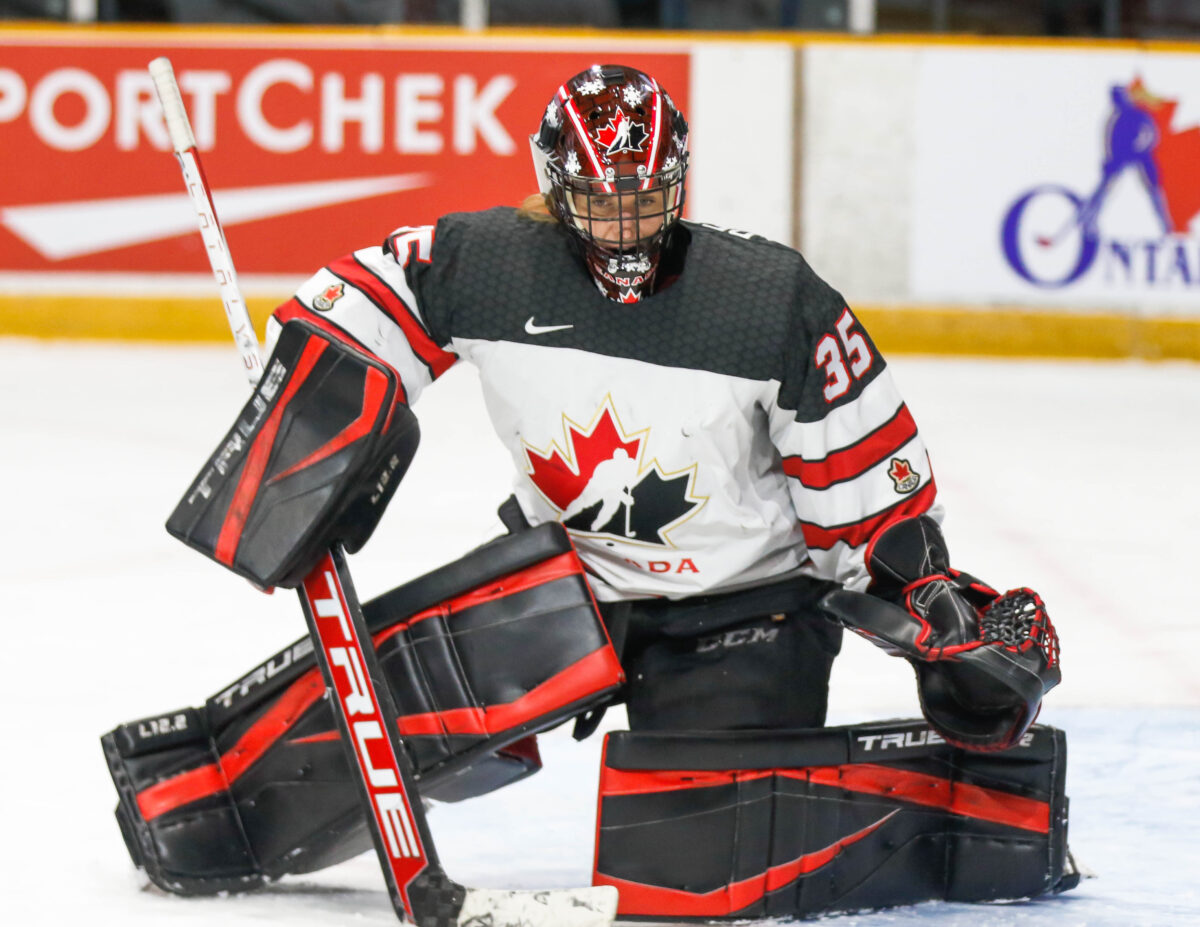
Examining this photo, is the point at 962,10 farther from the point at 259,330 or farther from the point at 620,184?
the point at 620,184

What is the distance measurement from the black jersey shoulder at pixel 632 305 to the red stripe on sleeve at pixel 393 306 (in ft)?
0.06

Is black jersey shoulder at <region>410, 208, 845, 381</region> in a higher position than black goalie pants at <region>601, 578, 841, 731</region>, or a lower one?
higher

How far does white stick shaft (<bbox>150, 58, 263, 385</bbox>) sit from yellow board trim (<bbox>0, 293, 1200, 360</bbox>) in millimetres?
4074

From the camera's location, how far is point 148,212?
6.36 metres

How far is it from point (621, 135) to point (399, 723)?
2.40ft

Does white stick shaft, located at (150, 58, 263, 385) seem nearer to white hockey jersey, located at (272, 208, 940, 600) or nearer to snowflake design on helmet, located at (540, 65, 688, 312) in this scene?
white hockey jersey, located at (272, 208, 940, 600)

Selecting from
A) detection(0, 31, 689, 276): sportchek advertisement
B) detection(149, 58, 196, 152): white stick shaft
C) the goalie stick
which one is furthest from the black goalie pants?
detection(0, 31, 689, 276): sportchek advertisement

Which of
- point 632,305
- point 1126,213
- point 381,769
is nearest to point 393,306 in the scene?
point 632,305

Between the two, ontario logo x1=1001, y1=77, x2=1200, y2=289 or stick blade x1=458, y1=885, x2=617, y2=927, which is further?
ontario logo x1=1001, y1=77, x2=1200, y2=289

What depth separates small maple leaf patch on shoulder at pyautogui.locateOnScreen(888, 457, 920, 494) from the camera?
7.06 ft

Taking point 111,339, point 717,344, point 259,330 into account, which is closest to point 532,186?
point 259,330

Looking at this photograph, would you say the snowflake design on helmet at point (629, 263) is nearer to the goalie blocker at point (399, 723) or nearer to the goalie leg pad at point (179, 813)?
the goalie blocker at point (399, 723)

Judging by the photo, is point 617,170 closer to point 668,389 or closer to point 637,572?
point 668,389

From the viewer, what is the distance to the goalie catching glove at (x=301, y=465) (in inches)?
78.2
